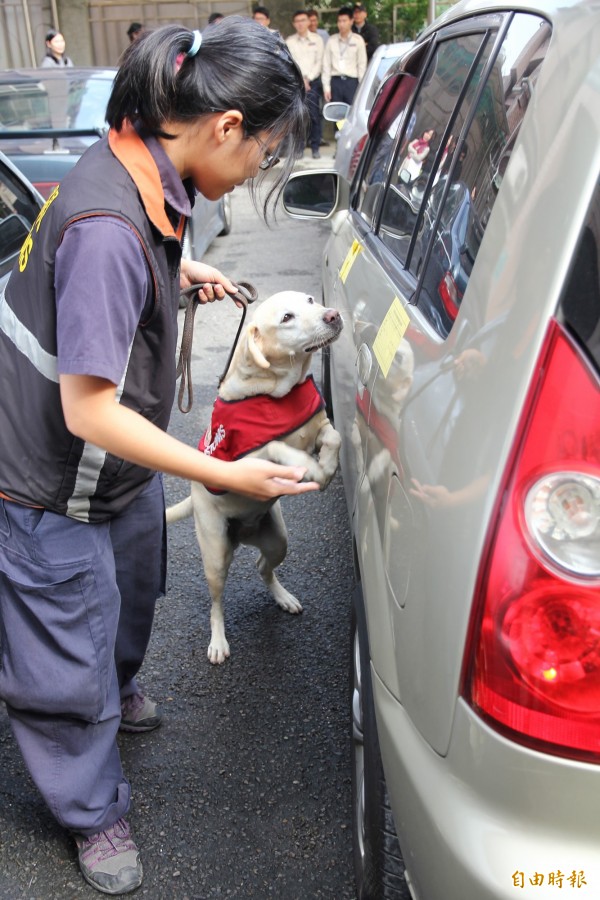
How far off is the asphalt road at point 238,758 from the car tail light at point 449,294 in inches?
56.1

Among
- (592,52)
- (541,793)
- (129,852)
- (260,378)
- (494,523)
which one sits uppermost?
(592,52)

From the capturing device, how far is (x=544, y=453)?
1100 mm

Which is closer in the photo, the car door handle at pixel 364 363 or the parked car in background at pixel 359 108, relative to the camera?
the car door handle at pixel 364 363

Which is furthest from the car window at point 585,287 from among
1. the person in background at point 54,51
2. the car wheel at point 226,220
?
the person in background at point 54,51

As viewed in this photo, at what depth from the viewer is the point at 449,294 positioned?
160 cm

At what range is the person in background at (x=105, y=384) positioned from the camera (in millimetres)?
1570

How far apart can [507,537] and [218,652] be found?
6.81 ft

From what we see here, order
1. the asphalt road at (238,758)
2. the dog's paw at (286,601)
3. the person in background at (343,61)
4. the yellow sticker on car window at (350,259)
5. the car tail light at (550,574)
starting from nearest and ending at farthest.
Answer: the car tail light at (550,574) → the asphalt road at (238,758) → the yellow sticker on car window at (350,259) → the dog's paw at (286,601) → the person in background at (343,61)

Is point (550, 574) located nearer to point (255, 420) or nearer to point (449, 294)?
point (449, 294)

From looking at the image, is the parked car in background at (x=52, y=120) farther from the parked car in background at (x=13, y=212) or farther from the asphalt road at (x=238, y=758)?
the asphalt road at (x=238, y=758)

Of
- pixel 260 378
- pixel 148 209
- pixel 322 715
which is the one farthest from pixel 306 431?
pixel 148 209

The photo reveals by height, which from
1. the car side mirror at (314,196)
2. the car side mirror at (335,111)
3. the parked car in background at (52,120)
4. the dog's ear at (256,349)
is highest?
the dog's ear at (256,349)

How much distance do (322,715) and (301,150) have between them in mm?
1708

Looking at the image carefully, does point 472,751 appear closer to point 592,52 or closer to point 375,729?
point 375,729
